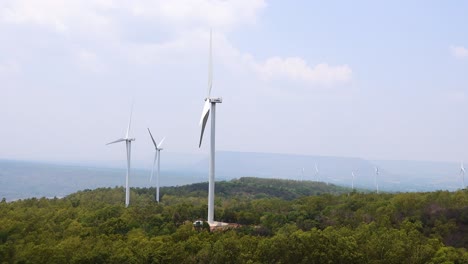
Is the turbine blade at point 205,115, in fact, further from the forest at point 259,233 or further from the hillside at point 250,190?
the hillside at point 250,190

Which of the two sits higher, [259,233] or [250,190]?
[250,190]

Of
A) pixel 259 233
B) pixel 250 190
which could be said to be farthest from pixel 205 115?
pixel 250 190

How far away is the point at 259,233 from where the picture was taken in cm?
4834

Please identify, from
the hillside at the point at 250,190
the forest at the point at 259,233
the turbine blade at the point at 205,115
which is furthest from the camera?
the hillside at the point at 250,190

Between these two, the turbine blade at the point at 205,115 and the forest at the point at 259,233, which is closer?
the forest at the point at 259,233

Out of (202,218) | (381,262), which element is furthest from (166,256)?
(202,218)

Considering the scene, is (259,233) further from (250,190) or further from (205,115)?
(250,190)

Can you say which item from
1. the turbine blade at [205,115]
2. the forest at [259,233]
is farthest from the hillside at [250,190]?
the turbine blade at [205,115]

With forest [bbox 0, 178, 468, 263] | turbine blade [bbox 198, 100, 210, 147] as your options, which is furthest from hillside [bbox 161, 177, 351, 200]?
turbine blade [bbox 198, 100, 210, 147]

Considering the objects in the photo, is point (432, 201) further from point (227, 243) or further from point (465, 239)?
point (227, 243)

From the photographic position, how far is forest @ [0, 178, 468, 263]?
1348 inches

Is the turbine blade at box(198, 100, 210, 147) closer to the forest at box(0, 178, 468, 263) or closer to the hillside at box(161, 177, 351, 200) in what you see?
the forest at box(0, 178, 468, 263)

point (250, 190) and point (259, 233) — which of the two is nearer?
point (259, 233)

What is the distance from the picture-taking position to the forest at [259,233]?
34.2 m
